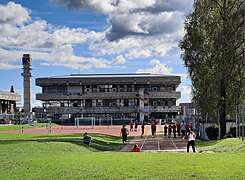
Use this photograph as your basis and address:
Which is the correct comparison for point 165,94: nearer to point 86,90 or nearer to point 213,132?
point 86,90

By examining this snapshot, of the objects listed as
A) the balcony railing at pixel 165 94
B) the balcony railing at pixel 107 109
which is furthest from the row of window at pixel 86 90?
the balcony railing at pixel 107 109

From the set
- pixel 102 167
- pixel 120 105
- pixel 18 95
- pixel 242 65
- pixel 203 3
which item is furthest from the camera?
pixel 18 95

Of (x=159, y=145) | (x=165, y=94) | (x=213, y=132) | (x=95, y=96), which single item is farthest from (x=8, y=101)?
(x=159, y=145)

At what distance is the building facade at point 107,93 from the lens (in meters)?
136

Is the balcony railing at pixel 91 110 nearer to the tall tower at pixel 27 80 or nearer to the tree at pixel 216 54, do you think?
the tall tower at pixel 27 80

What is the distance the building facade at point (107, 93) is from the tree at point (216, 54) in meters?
88.2

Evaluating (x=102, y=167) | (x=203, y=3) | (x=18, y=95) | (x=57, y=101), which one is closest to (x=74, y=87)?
(x=57, y=101)

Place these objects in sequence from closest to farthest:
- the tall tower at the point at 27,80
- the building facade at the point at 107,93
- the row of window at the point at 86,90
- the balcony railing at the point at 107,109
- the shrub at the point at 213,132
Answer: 1. the shrub at the point at 213,132
2. the tall tower at the point at 27,80
3. the balcony railing at the point at 107,109
4. the building facade at the point at 107,93
5. the row of window at the point at 86,90

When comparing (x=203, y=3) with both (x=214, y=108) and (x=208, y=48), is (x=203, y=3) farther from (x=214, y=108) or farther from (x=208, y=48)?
(x=214, y=108)

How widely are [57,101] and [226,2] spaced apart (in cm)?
9965

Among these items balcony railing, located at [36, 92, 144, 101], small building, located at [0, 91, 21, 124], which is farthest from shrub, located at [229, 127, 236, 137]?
small building, located at [0, 91, 21, 124]

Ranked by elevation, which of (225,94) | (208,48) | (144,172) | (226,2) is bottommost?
(144,172)

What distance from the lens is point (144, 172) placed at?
1500cm

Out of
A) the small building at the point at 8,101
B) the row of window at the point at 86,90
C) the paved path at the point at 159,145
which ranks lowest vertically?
the paved path at the point at 159,145
